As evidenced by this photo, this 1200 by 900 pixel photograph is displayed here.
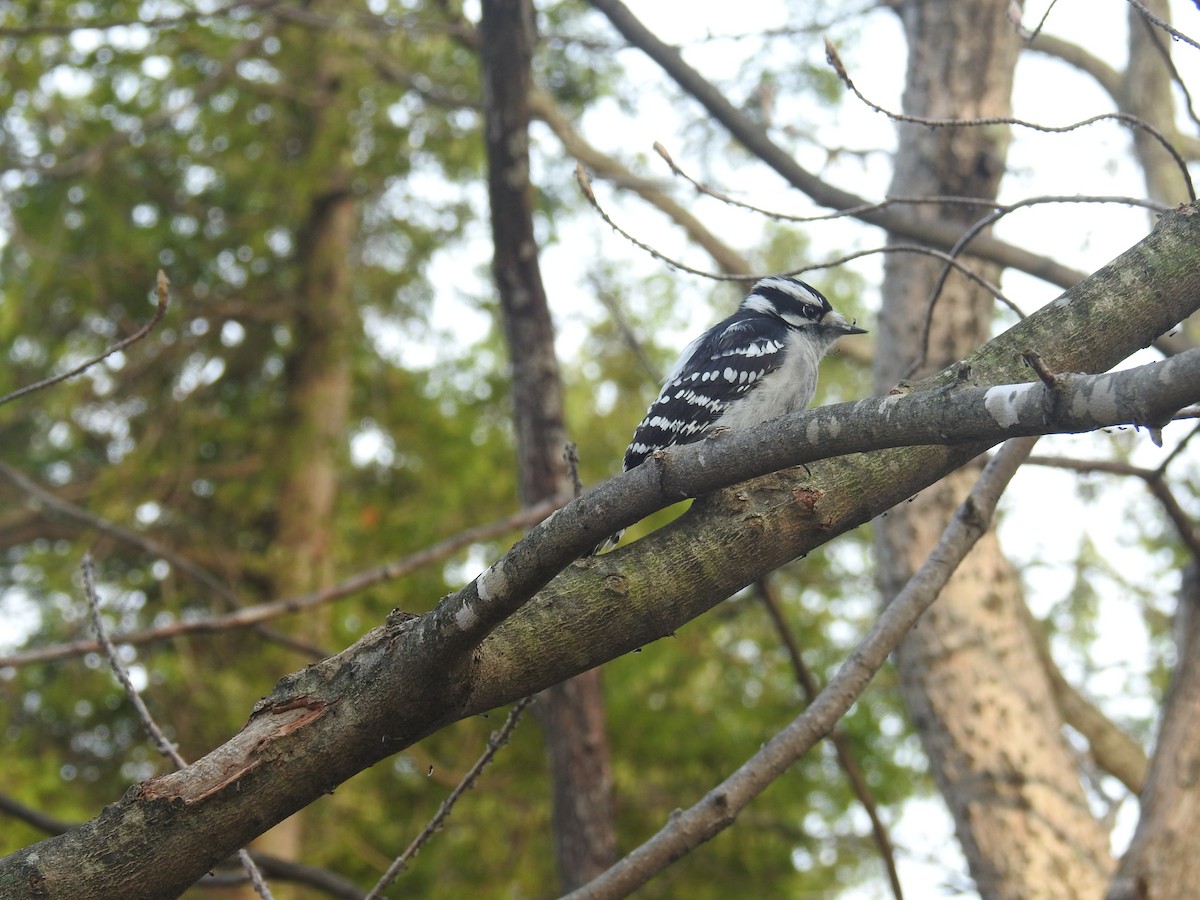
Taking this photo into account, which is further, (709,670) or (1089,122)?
(709,670)

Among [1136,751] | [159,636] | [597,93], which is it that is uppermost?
[597,93]

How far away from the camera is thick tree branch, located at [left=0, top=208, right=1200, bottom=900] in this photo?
2.29 metres

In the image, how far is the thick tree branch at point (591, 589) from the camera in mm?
2289

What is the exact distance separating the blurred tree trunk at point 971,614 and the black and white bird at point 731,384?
0.56 m

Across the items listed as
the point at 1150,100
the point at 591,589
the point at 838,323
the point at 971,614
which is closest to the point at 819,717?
the point at 591,589

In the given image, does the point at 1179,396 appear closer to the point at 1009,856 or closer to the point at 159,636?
the point at 1009,856

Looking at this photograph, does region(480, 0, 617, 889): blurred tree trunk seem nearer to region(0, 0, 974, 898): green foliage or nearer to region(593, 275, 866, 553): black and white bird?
region(593, 275, 866, 553): black and white bird

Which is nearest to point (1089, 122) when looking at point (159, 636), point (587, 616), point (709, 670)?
point (587, 616)

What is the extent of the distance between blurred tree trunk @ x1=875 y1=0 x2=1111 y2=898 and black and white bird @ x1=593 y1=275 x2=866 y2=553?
56 centimetres

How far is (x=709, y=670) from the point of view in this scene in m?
10.3

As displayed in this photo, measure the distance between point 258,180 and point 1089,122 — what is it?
332 inches

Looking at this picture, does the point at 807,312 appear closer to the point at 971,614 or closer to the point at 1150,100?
the point at 971,614

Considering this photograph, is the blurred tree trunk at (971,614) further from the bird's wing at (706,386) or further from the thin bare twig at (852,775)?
the bird's wing at (706,386)

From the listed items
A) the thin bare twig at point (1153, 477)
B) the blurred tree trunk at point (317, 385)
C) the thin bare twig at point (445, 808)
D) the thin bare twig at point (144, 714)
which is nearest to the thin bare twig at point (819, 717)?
the thin bare twig at point (445, 808)
